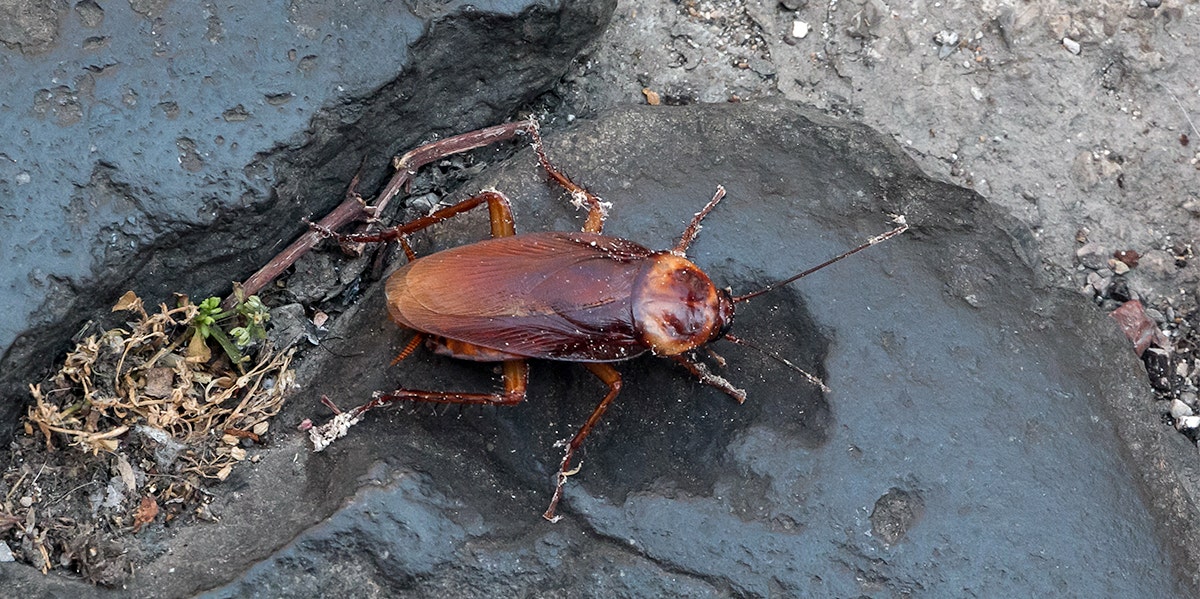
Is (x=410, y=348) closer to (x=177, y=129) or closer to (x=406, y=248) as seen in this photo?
(x=406, y=248)

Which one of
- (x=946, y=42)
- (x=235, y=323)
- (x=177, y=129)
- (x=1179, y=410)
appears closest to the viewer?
(x=177, y=129)

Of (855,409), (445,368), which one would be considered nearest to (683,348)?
(855,409)

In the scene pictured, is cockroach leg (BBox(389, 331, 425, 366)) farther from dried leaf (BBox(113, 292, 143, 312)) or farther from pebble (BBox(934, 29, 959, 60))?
pebble (BBox(934, 29, 959, 60))

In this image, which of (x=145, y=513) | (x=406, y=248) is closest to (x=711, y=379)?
(x=406, y=248)

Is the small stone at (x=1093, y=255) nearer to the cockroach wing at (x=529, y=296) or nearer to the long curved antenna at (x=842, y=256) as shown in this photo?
the long curved antenna at (x=842, y=256)

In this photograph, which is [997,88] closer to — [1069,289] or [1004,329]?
[1069,289]

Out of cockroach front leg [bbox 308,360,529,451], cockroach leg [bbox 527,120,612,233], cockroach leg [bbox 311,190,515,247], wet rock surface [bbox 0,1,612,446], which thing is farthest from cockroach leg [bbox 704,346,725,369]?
wet rock surface [bbox 0,1,612,446]

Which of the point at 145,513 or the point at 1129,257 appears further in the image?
the point at 1129,257
